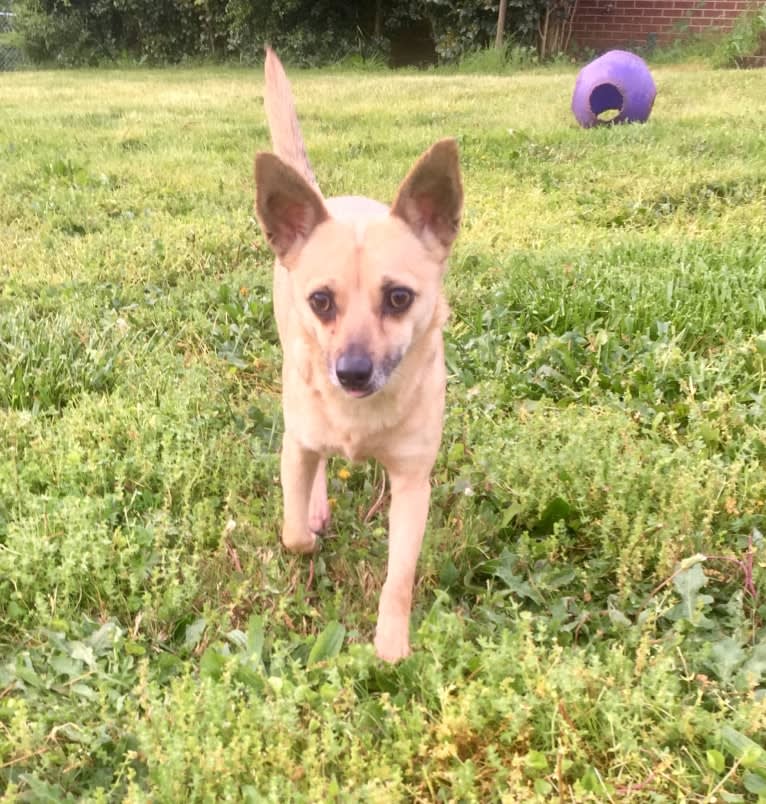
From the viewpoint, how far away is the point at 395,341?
78.5 inches

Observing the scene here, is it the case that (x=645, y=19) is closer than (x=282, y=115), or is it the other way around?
(x=282, y=115)

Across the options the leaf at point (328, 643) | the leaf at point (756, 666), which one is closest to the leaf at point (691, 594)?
the leaf at point (756, 666)

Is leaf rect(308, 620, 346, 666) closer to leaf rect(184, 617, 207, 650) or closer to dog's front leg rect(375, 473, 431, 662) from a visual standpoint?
dog's front leg rect(375, 473, 431, 662)

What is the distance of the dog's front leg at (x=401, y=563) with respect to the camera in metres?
1.93

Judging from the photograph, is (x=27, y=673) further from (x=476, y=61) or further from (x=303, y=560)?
(x=476, y=61)

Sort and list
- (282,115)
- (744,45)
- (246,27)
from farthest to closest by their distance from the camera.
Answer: (246,27) → (744,45) → (282,115)

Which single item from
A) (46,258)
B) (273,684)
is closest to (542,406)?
(273,684)

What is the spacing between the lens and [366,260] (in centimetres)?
203

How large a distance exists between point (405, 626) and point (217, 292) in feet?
7.11

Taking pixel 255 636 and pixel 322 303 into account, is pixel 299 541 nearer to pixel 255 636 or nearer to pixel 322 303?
pixel 255 636

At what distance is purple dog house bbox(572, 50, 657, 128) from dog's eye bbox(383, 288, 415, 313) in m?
5.86

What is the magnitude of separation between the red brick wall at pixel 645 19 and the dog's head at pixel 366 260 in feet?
42.1

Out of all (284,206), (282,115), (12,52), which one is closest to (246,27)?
(12,52)

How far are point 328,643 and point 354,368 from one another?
67 centimetres
